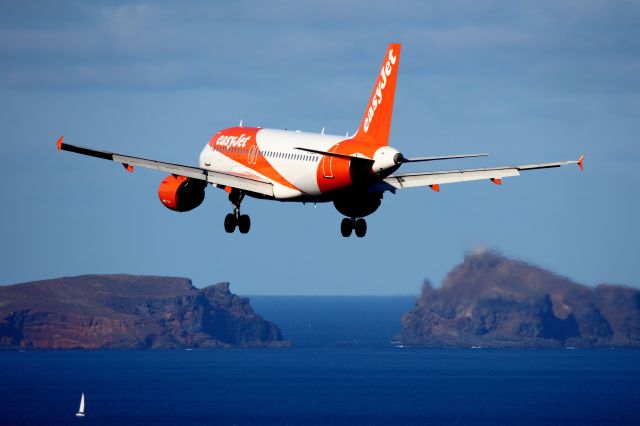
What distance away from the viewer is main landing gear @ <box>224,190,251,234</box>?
101 m

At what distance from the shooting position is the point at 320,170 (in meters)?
94.5

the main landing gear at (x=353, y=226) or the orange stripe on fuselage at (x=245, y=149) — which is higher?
the orange stripe on fuselage at (x=245, y=149)

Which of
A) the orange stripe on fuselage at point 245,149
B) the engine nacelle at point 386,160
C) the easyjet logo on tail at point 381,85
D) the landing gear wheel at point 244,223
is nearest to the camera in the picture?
the engine nacelle at point 386,160

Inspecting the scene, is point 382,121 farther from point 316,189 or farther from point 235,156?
point 235,156

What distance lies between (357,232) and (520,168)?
13.0 meters

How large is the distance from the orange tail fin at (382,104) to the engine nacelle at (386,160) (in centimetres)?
165

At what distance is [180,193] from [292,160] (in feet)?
28.3

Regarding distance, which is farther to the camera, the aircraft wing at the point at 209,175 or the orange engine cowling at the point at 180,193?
the orange engine cowling at the point at 180,193

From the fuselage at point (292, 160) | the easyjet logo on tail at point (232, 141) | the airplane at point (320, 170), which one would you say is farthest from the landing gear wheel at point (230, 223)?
the easyjet logo on tail at point (232, 141)

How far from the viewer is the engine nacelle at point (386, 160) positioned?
296 feet

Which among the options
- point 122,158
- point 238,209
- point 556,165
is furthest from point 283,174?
point 556,165

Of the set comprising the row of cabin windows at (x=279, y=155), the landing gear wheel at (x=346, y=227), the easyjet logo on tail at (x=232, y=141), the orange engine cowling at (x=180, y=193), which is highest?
the easyjet logo on tail at (x=232, y=141)

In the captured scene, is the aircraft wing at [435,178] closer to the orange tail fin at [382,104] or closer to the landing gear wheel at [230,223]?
the orange tail fin at [382,104]

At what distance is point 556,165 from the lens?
89.5m
